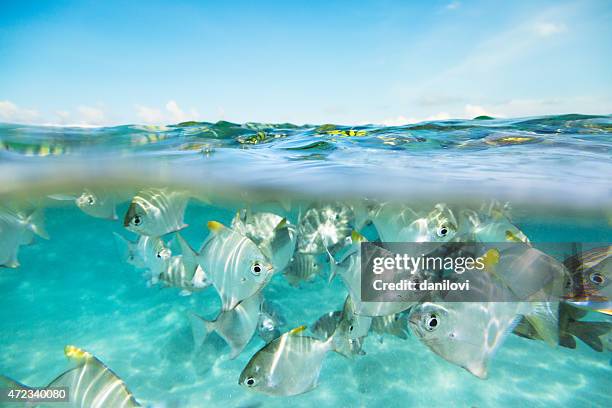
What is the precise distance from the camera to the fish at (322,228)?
643 cm

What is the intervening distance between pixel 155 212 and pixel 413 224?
11.3 ft

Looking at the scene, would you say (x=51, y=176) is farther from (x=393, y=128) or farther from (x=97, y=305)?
(x=393, y=128)

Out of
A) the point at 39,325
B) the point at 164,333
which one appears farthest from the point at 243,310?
the point at 39,325

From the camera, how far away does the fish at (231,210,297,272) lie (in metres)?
4.60

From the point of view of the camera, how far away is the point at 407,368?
22.5 feet

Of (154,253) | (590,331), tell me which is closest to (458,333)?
(590,331)

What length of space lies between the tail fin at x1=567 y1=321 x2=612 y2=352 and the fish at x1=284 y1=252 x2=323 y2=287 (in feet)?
13.0

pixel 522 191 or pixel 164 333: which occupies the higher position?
pixel 522 191

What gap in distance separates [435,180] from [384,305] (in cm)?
657

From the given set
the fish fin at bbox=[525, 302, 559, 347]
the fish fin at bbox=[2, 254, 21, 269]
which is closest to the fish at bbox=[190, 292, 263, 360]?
the fish fin at bbox=[525, 302, 559, 347]

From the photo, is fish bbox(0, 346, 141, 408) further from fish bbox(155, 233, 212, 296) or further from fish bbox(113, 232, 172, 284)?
fish bbox(113, 232, 172, 284)

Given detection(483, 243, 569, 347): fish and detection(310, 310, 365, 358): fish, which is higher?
detection(483, 243, 569, 347): fish

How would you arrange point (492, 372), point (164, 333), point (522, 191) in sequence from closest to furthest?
point (492, 372) < point (164, 333) < point (522, 191)

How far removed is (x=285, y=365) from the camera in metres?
3.62
